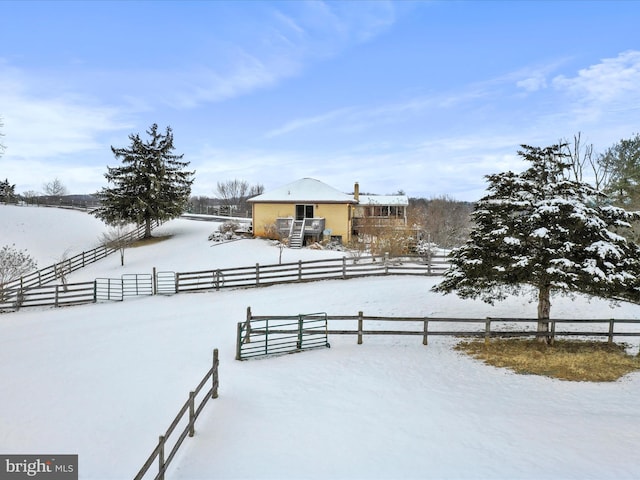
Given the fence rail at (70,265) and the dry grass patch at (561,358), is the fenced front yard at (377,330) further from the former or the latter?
the fence rail at (70,265)

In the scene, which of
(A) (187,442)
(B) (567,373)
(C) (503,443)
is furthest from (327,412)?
(B) (567,373)

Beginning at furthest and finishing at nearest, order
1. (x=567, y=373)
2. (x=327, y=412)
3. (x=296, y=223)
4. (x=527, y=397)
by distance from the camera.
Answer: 1. (x=296, y=223)
2. (x=567, y=373)
3. (x=527, y=397)
4. (x=327, y=412)

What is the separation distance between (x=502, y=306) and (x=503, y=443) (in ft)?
40.3

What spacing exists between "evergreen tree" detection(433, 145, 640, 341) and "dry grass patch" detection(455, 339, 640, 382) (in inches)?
35.6

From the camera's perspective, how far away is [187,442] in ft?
25.1

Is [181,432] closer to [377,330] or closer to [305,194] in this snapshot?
[377,330]

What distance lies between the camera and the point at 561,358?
12.4 meters

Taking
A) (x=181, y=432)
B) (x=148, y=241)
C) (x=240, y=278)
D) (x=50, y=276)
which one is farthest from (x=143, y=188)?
(x=181, y=432)

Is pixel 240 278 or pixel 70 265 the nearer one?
pixel 240 278

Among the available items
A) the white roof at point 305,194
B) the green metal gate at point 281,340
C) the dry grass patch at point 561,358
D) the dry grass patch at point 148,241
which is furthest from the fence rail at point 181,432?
the dry grass patch at point 148,241

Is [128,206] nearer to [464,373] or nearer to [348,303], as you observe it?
[348,303]

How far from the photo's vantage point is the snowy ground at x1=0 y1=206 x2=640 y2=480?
23.4ft

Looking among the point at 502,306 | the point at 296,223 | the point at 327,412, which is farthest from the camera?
the point at 296,223

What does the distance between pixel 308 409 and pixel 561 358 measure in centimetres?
884
